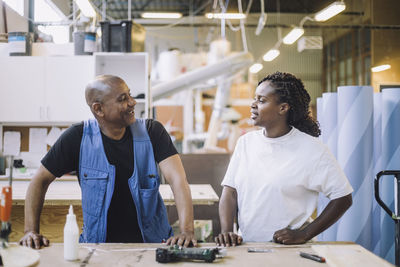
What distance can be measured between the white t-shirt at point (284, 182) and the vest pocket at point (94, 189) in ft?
2.10

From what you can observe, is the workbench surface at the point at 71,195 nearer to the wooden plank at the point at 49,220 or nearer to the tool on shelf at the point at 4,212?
the wooden plank at the point at 49,220

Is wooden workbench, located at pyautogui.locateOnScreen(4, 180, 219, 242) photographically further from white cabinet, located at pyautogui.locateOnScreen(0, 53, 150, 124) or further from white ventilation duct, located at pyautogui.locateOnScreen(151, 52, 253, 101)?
white ventilation duct, located at pyautogui.locateOnScreen(151, 52, 253, 101)

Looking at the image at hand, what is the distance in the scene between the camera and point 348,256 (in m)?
1.56

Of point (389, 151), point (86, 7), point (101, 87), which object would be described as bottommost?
point (389, 151)

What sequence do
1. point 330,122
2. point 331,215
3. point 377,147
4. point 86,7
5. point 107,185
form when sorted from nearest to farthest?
1. point 331,215
2. point 107,185
3. point 377,147
4. point 330,122
5. point 86,7

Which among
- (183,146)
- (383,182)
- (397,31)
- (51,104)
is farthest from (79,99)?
(183,146)

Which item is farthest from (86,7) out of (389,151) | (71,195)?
(389,151)

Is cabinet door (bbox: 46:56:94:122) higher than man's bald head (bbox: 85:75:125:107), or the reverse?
cabinet door (bbox: 46:56:94:122)

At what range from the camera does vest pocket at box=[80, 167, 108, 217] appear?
1890 millimetres

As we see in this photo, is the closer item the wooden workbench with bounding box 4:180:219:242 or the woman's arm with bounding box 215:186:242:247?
the woman's arm with bounding box 215:186:242:247

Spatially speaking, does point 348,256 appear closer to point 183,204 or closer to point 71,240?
point 183,204

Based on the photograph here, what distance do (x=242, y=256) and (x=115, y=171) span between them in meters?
0.72

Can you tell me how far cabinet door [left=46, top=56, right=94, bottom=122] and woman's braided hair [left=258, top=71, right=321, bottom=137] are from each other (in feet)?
8.83

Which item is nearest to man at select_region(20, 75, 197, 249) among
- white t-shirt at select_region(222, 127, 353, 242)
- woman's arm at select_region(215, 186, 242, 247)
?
woman's arm at select_region(215, 186, 242, 247)
